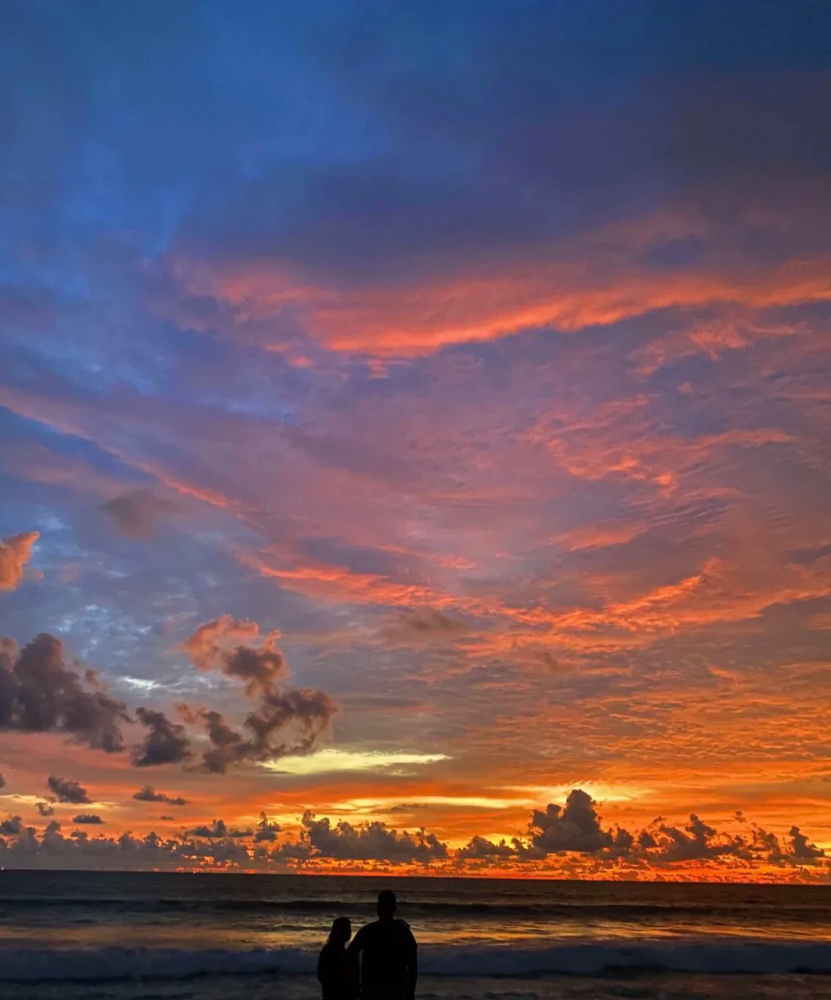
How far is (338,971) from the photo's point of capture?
966 cm

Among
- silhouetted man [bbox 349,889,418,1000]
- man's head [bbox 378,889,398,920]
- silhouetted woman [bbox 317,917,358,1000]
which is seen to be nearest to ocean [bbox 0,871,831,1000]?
silhouetted woman [bbox 317,917,358,1000]

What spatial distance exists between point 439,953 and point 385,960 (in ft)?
80.5

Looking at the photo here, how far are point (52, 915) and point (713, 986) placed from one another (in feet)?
130

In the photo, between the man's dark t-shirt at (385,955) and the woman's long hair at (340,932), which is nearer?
the man's dark t-shirt at (385,955)

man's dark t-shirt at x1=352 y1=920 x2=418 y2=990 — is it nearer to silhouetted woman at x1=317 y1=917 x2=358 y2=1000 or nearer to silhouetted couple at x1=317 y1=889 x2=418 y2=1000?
silhouetted couple at x1=317 y1=889 x2=418 y2=1000

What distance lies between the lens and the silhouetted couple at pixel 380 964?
370 inches

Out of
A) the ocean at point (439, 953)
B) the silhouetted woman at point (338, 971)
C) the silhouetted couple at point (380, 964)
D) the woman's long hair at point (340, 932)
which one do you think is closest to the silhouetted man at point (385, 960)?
the silhouetted couple at point (380, 964)

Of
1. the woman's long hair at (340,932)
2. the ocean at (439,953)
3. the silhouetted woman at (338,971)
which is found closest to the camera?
the silhouetted woman at (338,971)

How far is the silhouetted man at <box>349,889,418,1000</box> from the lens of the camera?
30.8 ft

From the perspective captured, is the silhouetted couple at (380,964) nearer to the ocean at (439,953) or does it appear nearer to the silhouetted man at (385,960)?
the silhouetted man at (385,960)

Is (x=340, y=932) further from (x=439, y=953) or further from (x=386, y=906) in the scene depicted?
(x=439, y=953)

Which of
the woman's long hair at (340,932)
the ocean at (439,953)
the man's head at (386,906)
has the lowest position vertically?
the ocean at (439,953)

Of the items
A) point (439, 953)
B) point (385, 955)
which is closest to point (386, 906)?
point (385, 955)

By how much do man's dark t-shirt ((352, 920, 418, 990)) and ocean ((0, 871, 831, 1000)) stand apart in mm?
13212
